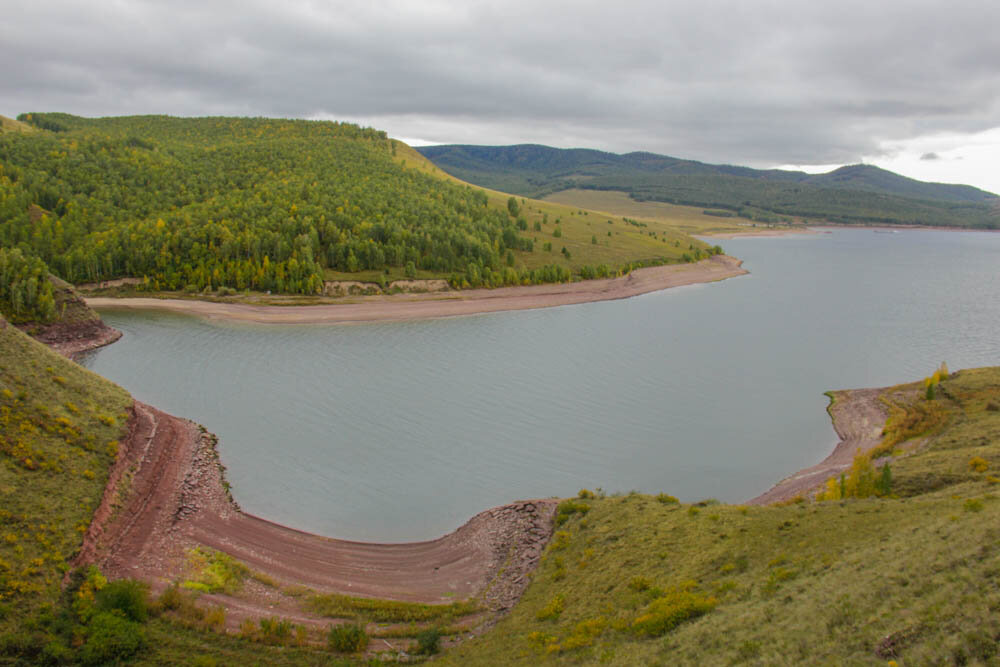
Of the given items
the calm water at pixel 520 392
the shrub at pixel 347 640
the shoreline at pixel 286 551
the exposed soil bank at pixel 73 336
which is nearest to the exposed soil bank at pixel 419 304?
the calm water at pixel 520 392

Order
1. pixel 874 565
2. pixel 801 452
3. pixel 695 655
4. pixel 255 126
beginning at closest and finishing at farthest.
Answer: pixel 695 655 → pixel 874 565 → pixel 801 452 → pixel 255 126

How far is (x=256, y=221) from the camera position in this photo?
86.0m

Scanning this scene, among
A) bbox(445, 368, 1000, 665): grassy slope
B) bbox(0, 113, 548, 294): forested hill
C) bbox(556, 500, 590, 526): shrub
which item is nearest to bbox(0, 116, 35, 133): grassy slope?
bbox(0, 113, 548, 294): forested hill

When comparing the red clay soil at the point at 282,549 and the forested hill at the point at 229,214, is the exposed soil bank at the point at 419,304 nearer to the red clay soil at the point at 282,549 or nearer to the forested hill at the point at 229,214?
the forested hill at the point at 229,214

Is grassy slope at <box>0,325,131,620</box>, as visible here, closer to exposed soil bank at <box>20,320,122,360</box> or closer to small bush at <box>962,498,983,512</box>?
exposed soil bank at <box>20,320,122,360</box>

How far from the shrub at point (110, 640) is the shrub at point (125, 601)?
377mm

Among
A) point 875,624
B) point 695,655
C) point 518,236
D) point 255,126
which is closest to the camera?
point 875,624

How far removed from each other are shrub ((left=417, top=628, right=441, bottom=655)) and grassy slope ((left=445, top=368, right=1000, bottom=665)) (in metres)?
0.67

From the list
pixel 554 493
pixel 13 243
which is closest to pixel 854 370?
pixel 554 493

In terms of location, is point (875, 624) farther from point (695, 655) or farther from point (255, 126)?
point (255, 126)

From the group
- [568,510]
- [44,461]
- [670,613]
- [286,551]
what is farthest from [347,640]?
[44,461]

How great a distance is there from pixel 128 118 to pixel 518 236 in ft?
386

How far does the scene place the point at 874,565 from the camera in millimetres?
14336

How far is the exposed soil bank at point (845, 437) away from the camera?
2847 cm
